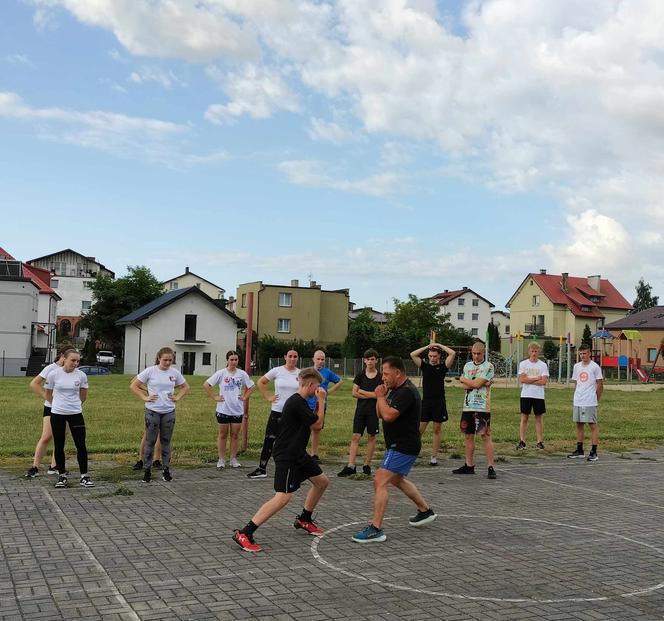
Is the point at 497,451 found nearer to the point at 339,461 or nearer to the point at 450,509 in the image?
the point at 339,461

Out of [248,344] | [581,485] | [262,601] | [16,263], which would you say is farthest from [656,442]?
[16,263]

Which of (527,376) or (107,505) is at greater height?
(527,376)

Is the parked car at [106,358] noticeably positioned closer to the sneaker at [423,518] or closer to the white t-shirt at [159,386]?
the white t-shirt at [159,386]

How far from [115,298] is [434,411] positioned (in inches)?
2609

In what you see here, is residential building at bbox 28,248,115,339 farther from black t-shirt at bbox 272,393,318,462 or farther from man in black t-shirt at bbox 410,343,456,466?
black t-shirt at bbox 272,393,318,462

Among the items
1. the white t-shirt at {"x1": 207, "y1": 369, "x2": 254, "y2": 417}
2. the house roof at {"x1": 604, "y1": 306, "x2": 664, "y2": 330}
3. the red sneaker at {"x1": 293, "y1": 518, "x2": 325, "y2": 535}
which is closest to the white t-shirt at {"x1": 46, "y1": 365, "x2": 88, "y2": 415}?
the white t-shirt at {"x1": 207, "y1": 369, "x2": 254, "y2": 417}

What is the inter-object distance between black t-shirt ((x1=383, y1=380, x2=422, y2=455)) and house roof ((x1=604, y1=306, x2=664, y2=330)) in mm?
70312

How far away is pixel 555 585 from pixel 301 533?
2628mm

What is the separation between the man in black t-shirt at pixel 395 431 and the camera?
289 inches

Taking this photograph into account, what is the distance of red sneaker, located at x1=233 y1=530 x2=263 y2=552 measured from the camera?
682 cm

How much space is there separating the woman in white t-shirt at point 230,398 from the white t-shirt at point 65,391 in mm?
1876

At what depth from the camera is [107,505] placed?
866 cm

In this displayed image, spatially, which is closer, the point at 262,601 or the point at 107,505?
the point at 262,601

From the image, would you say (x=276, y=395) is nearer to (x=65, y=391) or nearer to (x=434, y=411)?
(x=434, y=411)
